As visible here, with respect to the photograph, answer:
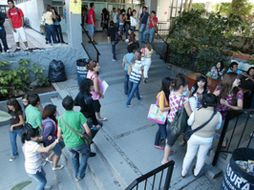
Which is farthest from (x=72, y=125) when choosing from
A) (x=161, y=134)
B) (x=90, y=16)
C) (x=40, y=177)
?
(x=90, y=16)

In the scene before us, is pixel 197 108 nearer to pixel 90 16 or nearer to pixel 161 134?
pixel 161 134

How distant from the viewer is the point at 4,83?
541 centimetres

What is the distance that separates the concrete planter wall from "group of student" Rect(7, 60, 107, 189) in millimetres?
3060

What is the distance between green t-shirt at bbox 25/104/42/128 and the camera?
335cm

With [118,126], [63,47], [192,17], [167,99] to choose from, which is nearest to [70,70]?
[63,47]

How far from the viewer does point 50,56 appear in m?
6.64

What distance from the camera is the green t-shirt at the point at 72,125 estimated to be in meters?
2.69

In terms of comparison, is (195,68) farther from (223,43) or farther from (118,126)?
(118,126)

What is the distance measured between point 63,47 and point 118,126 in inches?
152

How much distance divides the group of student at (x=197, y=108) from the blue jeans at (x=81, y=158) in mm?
1282

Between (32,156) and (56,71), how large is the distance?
14.0 feet

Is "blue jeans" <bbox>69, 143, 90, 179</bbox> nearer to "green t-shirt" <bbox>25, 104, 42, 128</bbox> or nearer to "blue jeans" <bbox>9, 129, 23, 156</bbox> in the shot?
"green t-shirt" <bbox>25, 104, 42, 128</bbox>

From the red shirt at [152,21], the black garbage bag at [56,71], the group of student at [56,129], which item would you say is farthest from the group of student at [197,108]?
the red shirt at [152,21]

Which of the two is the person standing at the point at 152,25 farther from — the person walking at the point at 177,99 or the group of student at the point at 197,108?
the person walking at the point at 177,99
